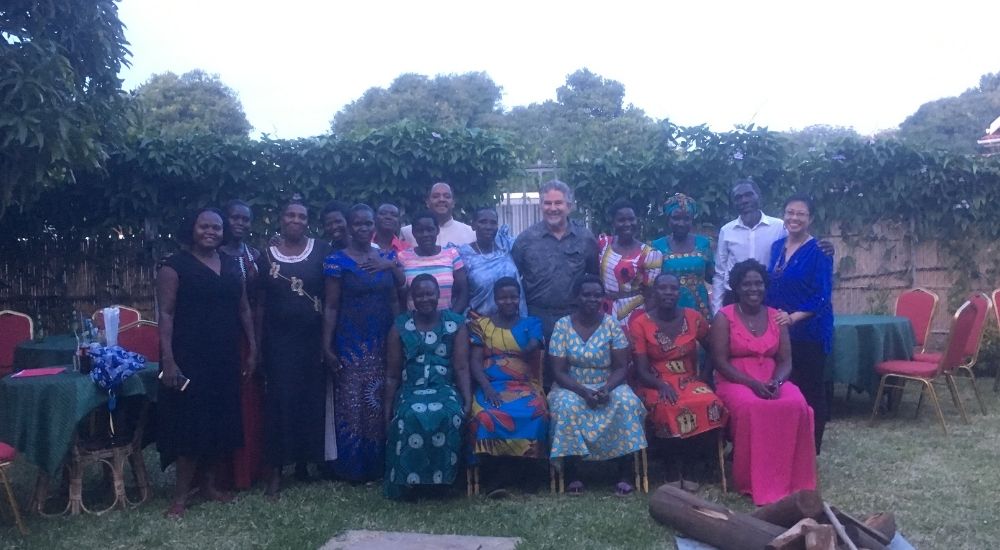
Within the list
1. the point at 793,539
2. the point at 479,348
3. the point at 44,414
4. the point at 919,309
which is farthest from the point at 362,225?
the point at 919,309

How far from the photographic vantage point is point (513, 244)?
608cm

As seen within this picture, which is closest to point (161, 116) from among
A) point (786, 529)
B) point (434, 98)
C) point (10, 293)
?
point (434, 98)

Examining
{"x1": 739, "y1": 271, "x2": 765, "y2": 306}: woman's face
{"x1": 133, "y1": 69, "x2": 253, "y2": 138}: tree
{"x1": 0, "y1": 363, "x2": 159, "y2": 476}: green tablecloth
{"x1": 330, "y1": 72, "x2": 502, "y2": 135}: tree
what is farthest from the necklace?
{"x1": 330, "y1": 72, "x2": 502, "y2": 135}: tree

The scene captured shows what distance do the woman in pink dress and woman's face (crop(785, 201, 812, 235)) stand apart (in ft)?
1.27

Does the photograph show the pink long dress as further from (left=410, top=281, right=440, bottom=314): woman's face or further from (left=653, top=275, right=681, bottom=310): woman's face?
(left=410, top=281, right=440, bottom=314): woman's face

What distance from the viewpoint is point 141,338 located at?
21.7 ft

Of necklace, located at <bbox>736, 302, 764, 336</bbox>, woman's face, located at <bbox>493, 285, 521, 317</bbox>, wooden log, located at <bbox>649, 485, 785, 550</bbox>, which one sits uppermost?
woman's face, located at <bbox>493, 285, 521, 317</bbox>

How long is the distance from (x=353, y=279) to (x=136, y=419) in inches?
66.4

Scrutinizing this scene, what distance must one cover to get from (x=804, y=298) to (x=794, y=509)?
6.58 feet

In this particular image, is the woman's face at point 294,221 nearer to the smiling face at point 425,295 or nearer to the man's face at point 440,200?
the smiling face at point 425,295

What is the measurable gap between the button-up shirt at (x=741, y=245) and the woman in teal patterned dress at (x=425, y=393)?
6.17ft

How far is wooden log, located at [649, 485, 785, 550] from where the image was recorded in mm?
4027

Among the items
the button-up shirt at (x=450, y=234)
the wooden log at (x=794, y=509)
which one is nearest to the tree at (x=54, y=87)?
the button-up shirt at (x=450, y=234)

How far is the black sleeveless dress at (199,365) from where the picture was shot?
16.6 feet
